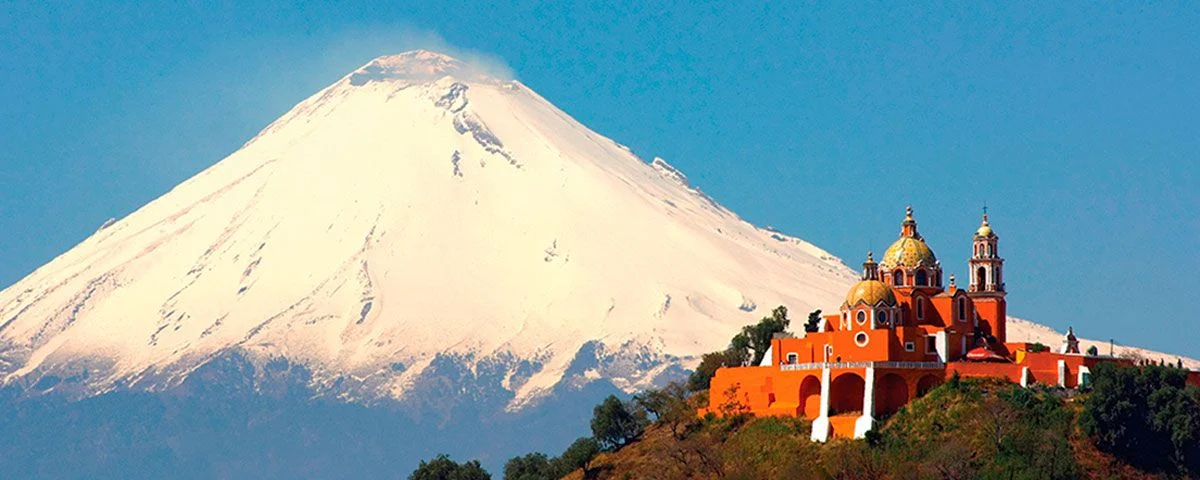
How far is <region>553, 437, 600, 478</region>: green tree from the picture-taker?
105062mm

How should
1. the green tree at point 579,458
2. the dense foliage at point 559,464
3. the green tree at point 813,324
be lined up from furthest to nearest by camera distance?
the dense foliage at point 559,464 < the green tree at point 813,324 < the green tree at point 579,458

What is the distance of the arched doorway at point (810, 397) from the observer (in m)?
93.9

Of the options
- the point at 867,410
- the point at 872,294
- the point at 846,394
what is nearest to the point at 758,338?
the point at 846,394

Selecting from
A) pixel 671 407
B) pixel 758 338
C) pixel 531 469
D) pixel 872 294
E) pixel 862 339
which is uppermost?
pixel 758 338

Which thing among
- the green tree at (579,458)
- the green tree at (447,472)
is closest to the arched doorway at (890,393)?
the green tree at (579,458)

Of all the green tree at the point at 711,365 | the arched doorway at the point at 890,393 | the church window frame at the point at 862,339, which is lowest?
the arched doorway at the point at 890,393

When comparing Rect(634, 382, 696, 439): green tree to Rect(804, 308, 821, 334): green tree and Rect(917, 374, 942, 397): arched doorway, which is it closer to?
Rect(804, 308, 821, 334): green tree

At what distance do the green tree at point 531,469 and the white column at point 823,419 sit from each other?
736 inches

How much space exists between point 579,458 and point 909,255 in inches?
747

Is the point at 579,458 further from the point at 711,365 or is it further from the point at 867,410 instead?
the point at 867,410

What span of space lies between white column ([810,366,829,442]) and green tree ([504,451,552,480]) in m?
18.7

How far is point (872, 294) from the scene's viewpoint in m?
93.3

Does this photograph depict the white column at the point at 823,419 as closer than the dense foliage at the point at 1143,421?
No

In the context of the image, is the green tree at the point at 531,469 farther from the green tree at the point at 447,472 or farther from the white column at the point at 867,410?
the white column at the point at 867,410
